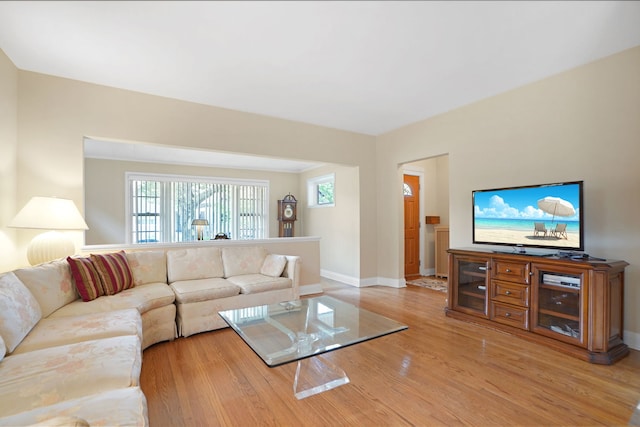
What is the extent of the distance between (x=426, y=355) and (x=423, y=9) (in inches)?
103

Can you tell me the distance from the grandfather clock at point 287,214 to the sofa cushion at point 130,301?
378 cm

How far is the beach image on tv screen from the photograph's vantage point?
263 cm

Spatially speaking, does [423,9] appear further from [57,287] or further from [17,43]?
[57,287]

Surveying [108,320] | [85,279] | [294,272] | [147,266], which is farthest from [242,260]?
[108,320]

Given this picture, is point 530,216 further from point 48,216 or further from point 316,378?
point 48,216

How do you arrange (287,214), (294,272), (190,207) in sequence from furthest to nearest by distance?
(287,214) < (190,207) < (294,272)

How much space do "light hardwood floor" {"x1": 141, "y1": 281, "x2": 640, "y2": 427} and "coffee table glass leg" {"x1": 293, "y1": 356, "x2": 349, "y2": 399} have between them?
0.05 m

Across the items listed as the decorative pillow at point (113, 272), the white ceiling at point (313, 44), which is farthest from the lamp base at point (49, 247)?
the white ceiling at point (313, 44)

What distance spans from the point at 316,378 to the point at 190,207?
5.21 m

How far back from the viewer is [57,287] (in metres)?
2.23

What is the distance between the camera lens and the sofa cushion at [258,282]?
10.3ft

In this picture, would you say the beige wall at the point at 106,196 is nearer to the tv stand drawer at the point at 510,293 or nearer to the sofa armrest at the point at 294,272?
the sofa armrest at the point at 294,272

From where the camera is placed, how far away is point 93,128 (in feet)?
10.1

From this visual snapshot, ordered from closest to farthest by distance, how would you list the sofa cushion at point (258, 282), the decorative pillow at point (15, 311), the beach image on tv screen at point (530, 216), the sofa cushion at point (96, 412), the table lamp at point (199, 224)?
the sofa cushion at point (96, 412) → the decorative pillow at point (15, 311) → the beach image on tv screen at point (530, 216) → the sofa cushion at point (258, 282) → the table lamp at point (199, 224)
